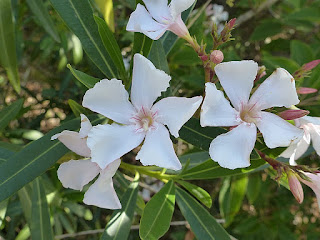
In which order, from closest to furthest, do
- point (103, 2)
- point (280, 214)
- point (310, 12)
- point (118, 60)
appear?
point (118, 60)
point (103, 2)
point (310, 12)
point (280, 214)

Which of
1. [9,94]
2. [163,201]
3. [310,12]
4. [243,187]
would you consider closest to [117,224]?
[163,201]

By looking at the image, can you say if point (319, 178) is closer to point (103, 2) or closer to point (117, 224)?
point (117, 224)

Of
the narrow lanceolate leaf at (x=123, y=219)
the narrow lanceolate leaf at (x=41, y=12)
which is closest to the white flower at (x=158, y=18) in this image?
the narrow lanceolate leaf at (x=123, y=219)

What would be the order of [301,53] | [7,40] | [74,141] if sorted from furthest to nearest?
[301,53], [7,40], [74,141]

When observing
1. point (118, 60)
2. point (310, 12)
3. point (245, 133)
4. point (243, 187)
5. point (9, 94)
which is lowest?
point (243, 187)

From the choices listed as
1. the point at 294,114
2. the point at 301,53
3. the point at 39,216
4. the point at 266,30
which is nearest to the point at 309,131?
the point at 294,114

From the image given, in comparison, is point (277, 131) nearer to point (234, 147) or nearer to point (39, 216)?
point (234, 147)

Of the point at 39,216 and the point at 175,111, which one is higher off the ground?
the point at 175,111
